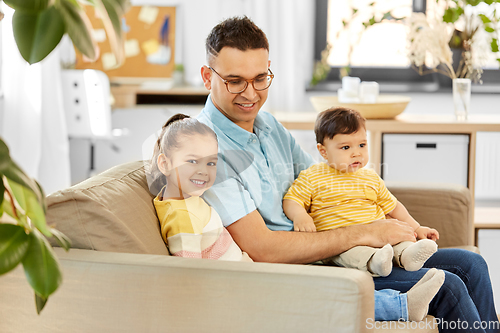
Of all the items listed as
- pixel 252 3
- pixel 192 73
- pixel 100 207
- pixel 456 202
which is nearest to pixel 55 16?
pixel 100 207

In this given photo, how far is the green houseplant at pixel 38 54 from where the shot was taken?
1.86ft

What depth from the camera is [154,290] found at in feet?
3.43

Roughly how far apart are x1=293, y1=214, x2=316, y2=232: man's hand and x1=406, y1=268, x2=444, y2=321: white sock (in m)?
0.32

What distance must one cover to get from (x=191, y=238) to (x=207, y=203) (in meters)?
0.12

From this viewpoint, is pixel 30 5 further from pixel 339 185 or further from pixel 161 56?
pixel 161 56

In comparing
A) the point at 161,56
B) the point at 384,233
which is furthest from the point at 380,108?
the point at 161,56

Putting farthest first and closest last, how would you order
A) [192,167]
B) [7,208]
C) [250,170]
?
[250,170], [192,167], [7,208]

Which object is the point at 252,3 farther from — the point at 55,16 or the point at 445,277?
the point at 55,16

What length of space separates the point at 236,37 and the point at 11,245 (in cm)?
99

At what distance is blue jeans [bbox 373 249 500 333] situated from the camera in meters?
1.32

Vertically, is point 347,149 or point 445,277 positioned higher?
point 347,149

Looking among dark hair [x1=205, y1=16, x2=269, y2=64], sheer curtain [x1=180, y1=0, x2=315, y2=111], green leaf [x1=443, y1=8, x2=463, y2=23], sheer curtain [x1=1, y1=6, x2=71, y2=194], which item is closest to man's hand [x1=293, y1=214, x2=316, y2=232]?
dark hair [x1=205, y1=16, x2=269, y2=64]

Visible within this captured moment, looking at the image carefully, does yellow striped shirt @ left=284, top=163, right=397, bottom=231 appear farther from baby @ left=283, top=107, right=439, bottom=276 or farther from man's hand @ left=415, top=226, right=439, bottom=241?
man's hand @ left=415, top=226, right=439, bottom=241

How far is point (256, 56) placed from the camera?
1472 mm
